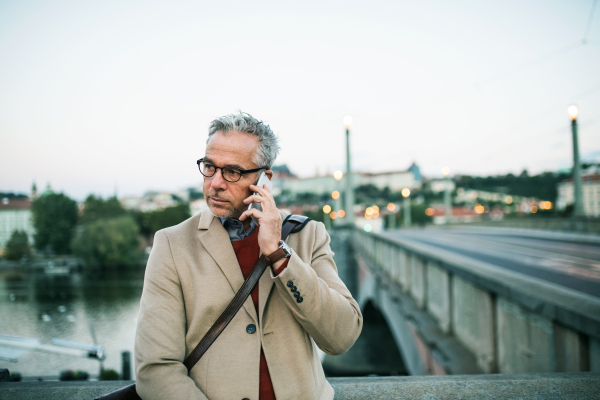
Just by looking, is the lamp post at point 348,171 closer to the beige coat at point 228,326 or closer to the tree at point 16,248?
the beige coat at point 228,326

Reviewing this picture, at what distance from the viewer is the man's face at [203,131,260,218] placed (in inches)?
70.9

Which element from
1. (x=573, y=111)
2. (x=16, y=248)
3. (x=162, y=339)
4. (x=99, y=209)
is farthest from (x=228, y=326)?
(x=99, y=209)

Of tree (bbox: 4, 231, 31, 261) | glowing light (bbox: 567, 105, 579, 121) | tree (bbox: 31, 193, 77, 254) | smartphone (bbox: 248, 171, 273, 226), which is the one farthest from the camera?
tree (bbox: 31, 193, 77, 254)

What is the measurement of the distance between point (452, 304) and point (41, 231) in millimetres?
66027

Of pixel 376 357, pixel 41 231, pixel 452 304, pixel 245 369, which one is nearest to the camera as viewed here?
pixel 245 369

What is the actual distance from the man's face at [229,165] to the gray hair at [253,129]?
0.02 m

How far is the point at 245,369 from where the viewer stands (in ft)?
5.35

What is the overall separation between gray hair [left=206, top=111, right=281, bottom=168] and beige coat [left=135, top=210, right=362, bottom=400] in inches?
16.1

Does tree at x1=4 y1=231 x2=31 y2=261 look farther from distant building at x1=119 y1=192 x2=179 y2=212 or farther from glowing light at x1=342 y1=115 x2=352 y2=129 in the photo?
distant building at x1=119 y1=192 x2=179 y2=212

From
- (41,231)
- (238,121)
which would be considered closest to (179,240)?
(238,121)

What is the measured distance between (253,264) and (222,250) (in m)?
0.15

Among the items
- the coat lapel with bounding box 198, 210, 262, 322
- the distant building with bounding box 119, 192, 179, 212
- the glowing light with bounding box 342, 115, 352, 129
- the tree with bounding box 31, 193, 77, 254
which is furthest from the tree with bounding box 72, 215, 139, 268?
the distant building with bounding box 119, 192, 179, 212

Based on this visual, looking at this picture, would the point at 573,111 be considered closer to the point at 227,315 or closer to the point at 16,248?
the point at 227,315

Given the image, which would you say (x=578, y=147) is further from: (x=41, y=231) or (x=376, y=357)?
(x=41, y=231)
